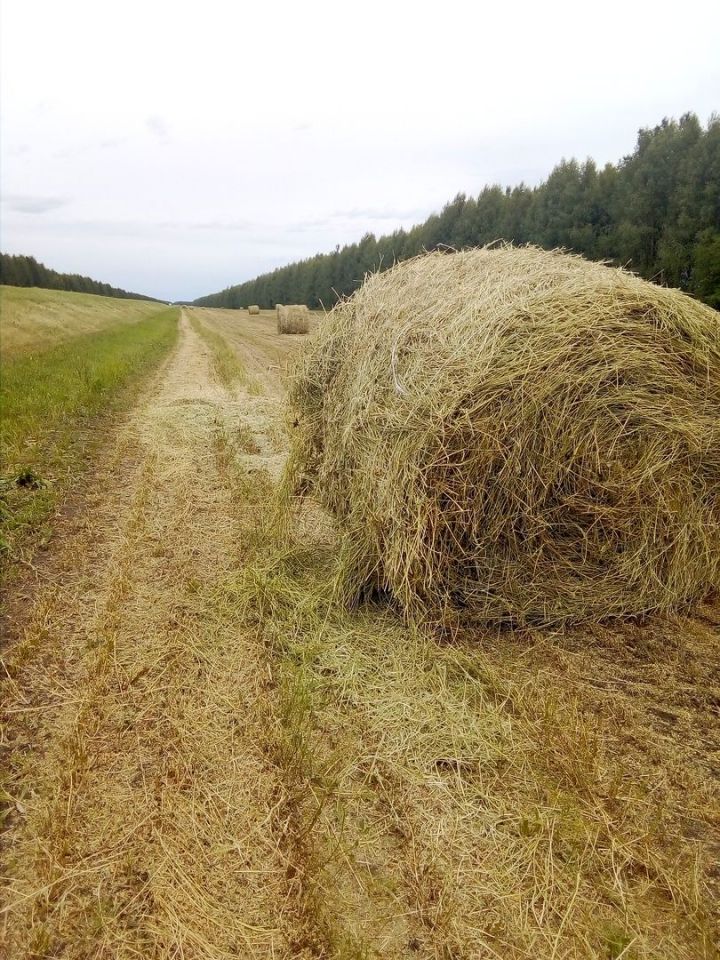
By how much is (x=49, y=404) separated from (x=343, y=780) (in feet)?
29.6

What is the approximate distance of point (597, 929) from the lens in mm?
2064

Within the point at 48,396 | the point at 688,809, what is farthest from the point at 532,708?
the point at 48,396

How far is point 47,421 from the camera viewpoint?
9023 millimetres

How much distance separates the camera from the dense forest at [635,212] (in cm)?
2489

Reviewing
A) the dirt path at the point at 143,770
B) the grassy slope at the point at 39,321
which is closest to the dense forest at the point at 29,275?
the grassy slope at the point at 39,321

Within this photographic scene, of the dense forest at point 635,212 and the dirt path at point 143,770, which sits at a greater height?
the dense forest at point 635,212

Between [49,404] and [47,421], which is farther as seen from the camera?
[49,404]

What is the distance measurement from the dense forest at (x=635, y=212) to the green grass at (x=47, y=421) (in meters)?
9.01

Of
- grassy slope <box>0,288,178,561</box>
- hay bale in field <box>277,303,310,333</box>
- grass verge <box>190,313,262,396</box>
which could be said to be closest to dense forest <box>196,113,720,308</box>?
hay bale in field <box>277,303,310,333</box>

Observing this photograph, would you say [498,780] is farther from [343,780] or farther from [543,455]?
[543,455]

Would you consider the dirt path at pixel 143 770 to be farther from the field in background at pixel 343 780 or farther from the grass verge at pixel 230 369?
the grass verge at pixel 230 369

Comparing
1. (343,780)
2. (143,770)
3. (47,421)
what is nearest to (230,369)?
(47,421)

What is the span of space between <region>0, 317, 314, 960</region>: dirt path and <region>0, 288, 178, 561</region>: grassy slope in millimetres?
1123

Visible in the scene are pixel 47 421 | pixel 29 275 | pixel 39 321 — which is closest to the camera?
pixel 47 421
